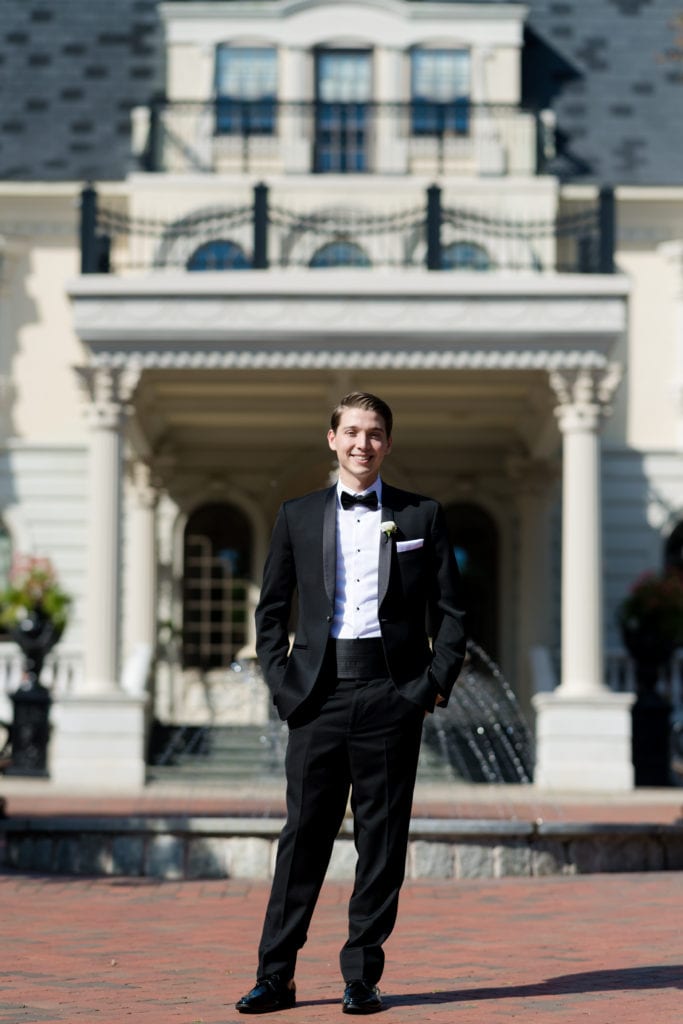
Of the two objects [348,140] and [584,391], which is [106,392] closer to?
[584,391]

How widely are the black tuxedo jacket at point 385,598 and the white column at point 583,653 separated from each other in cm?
1254

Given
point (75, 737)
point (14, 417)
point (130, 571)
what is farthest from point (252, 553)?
point (75, 737)

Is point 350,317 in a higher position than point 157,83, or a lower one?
lower

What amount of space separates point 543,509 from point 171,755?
18.6 feet

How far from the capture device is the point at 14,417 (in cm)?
2405

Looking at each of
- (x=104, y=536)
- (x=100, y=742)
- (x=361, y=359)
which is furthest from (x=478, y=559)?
(x=100, y=742)

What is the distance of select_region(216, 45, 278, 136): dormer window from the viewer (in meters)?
23.8

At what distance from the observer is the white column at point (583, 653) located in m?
18.7

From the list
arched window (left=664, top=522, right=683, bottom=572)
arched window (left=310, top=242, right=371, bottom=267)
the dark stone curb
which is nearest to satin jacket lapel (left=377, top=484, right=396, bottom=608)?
the dark stone curb

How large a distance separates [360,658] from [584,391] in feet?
43.3

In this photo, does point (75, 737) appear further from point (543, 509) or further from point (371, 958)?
point (371, 958)

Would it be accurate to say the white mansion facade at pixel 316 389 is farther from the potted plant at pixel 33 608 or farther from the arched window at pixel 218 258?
the potted plant at pixel 33 608

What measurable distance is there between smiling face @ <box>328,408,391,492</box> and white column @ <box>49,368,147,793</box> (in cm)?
1284

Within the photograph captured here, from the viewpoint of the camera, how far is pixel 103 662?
18766 millimetres
